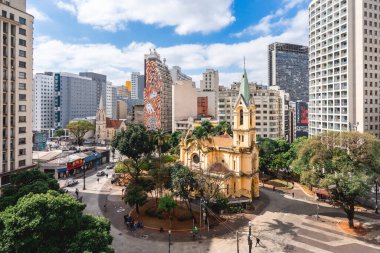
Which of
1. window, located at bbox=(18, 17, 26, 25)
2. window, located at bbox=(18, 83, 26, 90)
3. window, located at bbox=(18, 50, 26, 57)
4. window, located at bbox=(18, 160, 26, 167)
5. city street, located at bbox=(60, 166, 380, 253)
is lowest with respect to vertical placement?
city street, located at bbox=(60, 166, 380, 253)

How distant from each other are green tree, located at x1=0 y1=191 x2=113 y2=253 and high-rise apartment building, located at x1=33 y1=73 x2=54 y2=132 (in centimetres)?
16571

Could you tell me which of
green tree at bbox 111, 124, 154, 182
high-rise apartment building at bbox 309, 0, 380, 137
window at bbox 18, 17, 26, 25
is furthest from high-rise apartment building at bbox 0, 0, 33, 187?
high-rise apartment building at bbox 309, 0, 380, 137

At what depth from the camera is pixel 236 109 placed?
52.2 m

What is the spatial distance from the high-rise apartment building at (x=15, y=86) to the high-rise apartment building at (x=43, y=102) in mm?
133400

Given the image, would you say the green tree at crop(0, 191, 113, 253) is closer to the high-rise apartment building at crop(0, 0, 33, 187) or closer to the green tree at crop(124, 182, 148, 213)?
the green tree at crop(124, 182, 148, 213)

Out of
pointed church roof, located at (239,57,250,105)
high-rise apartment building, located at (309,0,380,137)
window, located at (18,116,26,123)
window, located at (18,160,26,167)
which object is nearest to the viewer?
window, located at (18,116,26,123)

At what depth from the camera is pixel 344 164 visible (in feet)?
125

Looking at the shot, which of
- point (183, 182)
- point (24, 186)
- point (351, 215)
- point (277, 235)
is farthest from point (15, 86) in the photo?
point (351, 215)

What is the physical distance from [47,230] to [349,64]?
79685 mm

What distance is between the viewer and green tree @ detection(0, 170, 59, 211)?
28.1 meters

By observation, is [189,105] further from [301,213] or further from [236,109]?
[301,213]

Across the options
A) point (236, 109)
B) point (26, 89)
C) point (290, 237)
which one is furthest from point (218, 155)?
point (26, 89)

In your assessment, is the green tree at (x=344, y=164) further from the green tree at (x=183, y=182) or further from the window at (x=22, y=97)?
the window at (x=22, y=97)

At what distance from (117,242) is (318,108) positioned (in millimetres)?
74392
